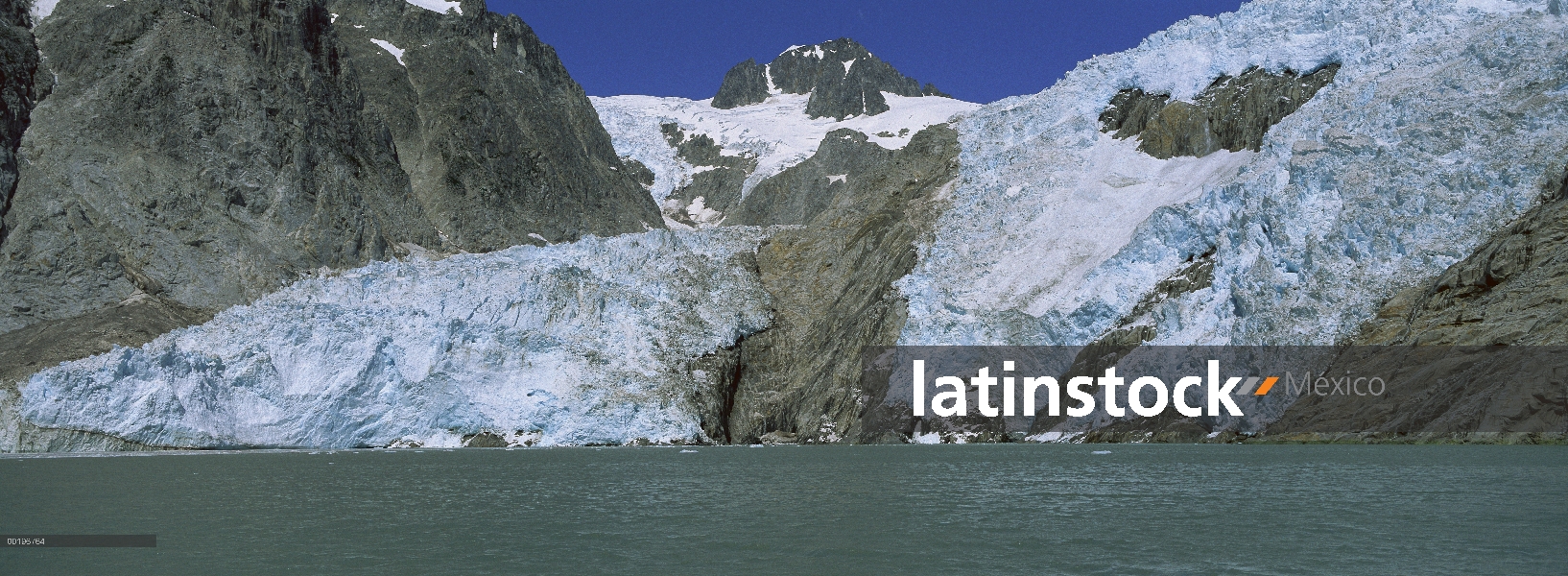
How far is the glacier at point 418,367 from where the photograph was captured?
6203 centimetres

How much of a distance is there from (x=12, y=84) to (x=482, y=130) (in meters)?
38.3

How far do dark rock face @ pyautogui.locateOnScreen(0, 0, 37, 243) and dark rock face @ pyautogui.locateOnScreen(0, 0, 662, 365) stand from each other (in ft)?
2.04

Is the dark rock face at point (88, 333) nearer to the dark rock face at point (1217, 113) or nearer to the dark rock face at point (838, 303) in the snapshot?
the dark rock face at point (838, 303)

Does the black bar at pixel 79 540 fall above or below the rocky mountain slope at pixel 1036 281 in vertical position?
below

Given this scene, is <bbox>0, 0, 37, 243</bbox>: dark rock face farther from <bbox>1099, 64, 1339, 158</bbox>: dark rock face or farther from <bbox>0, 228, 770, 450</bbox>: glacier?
<bbox>1099, 64, 1339, 158</bbox>: dark rock face

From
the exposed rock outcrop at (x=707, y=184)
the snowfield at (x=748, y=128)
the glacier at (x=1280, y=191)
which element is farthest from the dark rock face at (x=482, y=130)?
the glacier at (x=1280, y=191)

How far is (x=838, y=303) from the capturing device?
83.3m

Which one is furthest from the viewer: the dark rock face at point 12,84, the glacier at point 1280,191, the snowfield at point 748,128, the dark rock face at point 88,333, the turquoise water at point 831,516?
the snowfield at point 748,128

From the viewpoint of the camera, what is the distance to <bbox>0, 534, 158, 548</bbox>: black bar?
2531 centimetres

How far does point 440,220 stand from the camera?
4151 inches

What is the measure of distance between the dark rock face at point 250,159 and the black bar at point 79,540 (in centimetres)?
4985

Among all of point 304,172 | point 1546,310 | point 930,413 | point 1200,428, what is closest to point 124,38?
point 304,172

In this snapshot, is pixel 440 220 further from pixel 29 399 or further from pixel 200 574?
pixel 200 574

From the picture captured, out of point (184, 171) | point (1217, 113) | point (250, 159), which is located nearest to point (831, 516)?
point (1217, 113)
